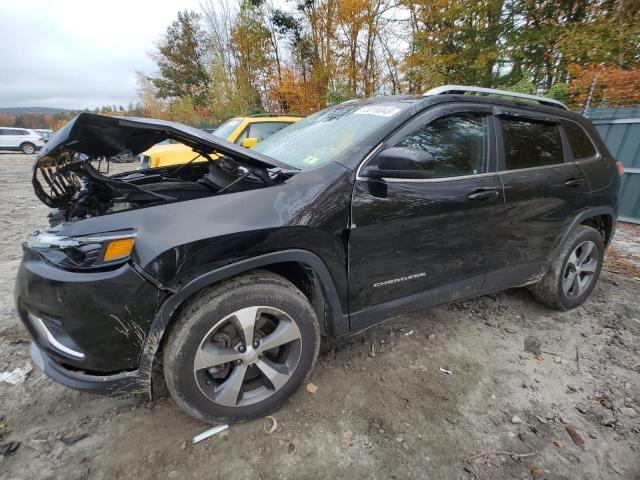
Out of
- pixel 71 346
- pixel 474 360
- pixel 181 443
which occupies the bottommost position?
pixel 474 360

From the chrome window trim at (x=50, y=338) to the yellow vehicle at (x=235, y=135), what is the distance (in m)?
4.41

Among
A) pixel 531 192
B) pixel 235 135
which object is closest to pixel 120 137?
pixel 531 192

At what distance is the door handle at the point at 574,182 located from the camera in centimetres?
257

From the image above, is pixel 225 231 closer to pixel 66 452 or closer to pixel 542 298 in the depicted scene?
pixel 66 452

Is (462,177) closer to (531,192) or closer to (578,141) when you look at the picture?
(531,192)

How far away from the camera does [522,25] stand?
39.0 ft

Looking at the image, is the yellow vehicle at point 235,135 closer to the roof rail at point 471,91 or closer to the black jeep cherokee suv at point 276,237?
the black jeep cherokee suv at point 276,237

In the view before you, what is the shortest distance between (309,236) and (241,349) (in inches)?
26.4

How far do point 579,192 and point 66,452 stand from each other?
150 inches

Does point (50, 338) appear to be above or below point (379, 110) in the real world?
below

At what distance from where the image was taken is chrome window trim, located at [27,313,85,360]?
4.76ft

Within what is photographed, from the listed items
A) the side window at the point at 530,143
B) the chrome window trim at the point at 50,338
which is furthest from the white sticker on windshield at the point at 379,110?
the chrome window trim at the point at 50,338

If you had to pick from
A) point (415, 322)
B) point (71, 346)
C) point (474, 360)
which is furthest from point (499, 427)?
point (71, 346)

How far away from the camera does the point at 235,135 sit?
6211mm
